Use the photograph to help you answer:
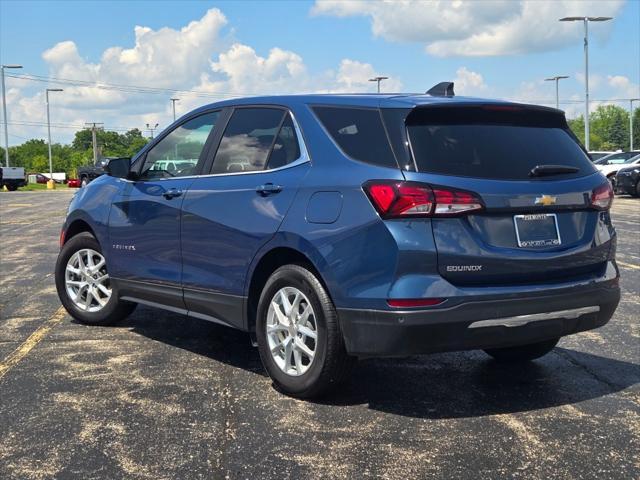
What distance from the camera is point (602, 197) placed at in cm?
439

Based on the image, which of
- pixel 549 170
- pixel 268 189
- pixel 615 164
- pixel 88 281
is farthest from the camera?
pixel 615 164

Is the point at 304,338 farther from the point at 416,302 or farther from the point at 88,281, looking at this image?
the point at 88,281

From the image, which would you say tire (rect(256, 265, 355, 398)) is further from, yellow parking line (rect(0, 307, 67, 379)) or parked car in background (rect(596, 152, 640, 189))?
parked car in background (rect(596, 152, 640, 189))

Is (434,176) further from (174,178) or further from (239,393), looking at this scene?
(174,178)

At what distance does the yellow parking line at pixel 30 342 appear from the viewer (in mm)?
5090

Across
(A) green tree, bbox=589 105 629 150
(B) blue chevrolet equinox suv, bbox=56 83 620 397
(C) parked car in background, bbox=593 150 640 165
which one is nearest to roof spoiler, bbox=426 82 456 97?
(B) blue chevrolet equinox suv, bbox=56 83 620 397

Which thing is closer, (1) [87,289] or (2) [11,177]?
(1) [87,289]

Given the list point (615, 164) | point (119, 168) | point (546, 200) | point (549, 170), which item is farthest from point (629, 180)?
point (546, 200)

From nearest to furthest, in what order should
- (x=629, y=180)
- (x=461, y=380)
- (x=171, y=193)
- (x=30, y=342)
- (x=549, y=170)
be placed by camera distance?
(x=549, y=170) → (x=461, y=380) → (x=171, y=193) → (x=30, y=342) → (x=629, y=180)

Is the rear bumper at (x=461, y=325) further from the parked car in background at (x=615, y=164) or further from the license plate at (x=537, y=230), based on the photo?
the parked car in background at (x=615, y=164)

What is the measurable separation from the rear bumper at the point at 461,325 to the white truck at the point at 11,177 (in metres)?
49.9

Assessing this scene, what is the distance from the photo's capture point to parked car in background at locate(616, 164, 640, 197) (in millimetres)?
26109

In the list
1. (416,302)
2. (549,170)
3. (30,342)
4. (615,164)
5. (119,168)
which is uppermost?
(615,164)

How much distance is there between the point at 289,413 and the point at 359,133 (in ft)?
5.21
